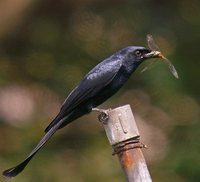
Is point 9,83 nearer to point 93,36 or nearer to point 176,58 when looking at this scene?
point 93,36

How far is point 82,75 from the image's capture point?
10008 millimetres

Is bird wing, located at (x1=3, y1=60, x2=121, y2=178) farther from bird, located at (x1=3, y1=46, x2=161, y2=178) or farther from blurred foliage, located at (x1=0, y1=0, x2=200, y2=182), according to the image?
blurred foliage, located at (x1=0, y1=0, x2=200, y2=182)

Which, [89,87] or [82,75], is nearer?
[89,87]

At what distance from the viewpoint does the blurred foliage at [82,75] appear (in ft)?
30.0

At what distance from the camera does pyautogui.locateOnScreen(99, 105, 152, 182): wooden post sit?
203 inches

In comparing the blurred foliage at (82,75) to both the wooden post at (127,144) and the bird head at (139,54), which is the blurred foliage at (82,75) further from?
the wooden post at (127,144)

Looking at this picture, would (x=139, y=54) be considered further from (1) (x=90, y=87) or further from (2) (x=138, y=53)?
(1) (x=90, y=87)

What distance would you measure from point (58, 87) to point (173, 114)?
1.19 metres

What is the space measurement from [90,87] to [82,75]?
4027 millimetres

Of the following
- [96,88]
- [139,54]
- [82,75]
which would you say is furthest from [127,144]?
[82,75]

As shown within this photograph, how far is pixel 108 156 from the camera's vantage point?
9.22 metres

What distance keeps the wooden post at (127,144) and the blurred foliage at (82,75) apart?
11.6 feet

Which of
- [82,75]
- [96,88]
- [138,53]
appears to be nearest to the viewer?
[96,88]

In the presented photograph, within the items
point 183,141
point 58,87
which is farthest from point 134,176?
point 58,87
